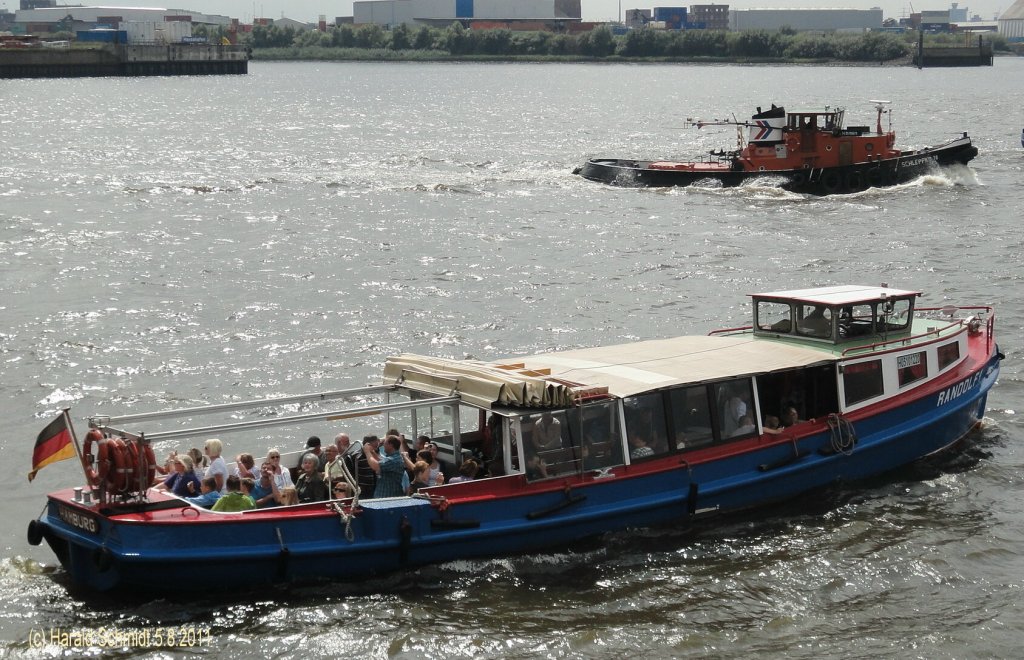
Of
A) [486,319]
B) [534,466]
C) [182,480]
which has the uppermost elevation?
[182,480]

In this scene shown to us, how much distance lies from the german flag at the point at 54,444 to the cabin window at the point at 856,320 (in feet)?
38.3

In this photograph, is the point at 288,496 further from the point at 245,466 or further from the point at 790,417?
the point at 790,417

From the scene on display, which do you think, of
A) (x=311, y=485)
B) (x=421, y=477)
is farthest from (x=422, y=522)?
(x=311, y=485)

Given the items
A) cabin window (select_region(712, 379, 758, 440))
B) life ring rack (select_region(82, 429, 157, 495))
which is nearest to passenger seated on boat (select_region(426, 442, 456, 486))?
life ring rack (select_region(82, 429, 157, 495))

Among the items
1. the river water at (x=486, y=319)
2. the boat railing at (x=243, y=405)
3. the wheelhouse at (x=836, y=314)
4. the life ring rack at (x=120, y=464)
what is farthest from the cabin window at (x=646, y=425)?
the life ring rack at (x=120, y=464)

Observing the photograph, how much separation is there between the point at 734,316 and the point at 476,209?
66.8 feet

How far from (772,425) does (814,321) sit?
234 cm

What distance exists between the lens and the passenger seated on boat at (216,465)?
16469 millimetres

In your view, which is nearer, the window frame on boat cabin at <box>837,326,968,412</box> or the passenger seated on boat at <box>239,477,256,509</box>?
the passenger seated on boat at <box>239,477,256,509</box>

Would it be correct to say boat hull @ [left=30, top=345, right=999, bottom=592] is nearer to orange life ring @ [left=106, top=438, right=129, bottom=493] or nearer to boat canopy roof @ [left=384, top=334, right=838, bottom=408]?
orange life ring @ [left=106, top=438, right=129, bottom=493]

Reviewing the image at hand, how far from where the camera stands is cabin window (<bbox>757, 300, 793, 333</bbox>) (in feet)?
68.8

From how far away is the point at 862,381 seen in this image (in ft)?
65.7

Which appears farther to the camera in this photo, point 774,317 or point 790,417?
point 774,317

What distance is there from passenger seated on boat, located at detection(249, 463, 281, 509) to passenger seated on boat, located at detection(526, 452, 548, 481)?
3220mm
